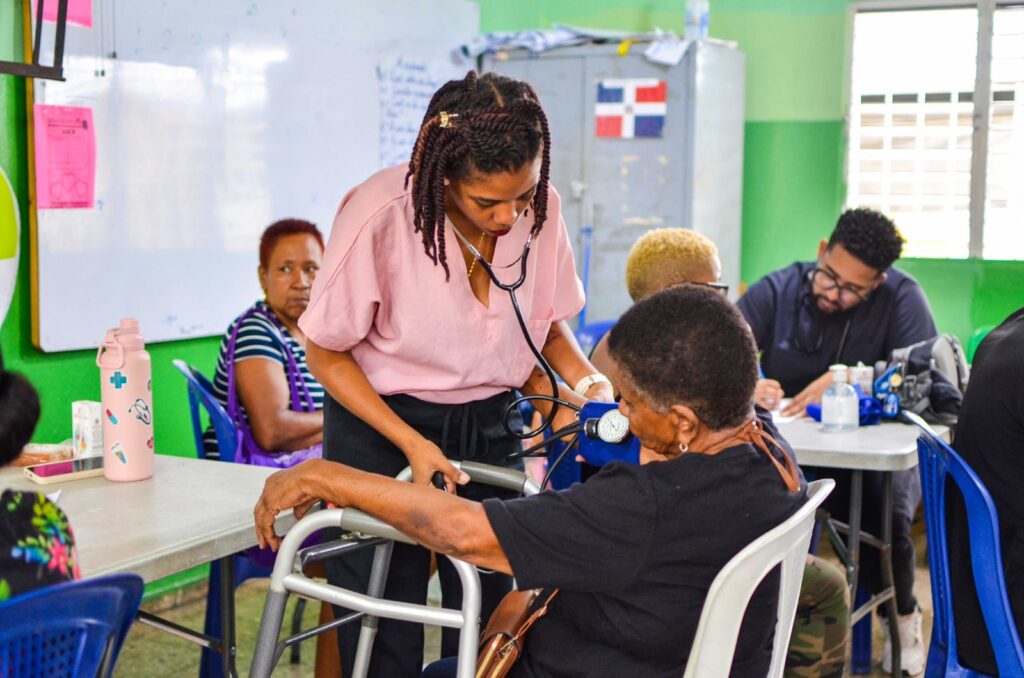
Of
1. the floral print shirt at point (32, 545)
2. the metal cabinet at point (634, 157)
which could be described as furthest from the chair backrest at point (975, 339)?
the floral print shirt at point (32, 545)

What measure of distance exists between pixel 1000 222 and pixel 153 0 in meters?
3.45

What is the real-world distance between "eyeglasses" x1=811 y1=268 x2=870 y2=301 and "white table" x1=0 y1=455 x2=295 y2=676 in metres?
1.94

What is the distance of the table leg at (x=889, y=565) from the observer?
3135 mm

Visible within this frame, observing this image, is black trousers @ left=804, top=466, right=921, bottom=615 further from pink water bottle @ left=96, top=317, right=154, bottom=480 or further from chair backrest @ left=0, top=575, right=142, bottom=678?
chair backrest @ left=0, top=575, right=142, bottom=678

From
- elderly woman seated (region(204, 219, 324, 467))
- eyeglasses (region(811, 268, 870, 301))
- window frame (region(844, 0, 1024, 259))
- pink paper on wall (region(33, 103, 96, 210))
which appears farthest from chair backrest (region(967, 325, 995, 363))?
pink paper on wall (region(33, 103, 96, 210))

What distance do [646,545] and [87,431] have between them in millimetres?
1267

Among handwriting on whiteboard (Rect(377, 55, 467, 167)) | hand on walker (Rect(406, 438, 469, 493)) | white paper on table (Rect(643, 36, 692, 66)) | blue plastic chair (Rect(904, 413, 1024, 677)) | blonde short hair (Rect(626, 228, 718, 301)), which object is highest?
white paper on table (Rect(643, 36, 692, 66))

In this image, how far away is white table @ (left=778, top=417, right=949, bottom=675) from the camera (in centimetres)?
274

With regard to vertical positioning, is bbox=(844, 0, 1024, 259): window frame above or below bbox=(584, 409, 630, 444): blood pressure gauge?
above

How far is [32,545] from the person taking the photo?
1.21 m

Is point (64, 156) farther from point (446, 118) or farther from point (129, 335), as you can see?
point (446, 118)

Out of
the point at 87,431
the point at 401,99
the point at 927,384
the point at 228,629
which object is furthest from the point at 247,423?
the point at 401,99

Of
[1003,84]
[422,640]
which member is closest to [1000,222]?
[1003,84]

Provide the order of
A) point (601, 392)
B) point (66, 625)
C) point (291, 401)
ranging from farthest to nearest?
point (291, 401) < point (601, 392) < point (66, 625)
